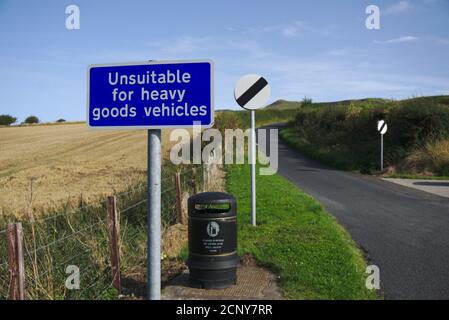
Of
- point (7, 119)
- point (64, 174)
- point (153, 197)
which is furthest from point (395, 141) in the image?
point (7, 119)

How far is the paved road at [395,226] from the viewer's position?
6074 millimetres

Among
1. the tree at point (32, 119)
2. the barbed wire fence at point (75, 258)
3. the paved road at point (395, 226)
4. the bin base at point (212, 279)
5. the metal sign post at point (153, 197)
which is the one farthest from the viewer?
the tree at point (32, 119)

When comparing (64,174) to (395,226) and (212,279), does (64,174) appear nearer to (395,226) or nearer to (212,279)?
(395,226)

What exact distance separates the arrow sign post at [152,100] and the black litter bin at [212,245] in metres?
1.88

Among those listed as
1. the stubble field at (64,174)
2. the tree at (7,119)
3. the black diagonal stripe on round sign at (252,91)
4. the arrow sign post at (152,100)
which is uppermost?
the tree at (7,119)

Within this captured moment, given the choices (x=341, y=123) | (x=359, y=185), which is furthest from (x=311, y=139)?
(x=359, y=185)

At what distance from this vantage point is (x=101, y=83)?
3893 mm

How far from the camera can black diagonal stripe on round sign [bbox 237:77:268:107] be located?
847 centimetres

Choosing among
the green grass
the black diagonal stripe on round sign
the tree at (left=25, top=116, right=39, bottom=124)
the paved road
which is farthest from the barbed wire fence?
the tree at (left=25, top=116, right=39, bottom=124)

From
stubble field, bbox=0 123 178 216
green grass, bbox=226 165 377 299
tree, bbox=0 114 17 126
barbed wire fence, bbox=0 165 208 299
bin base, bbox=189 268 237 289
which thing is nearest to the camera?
barbed wire fence, bbox=0 165 208 299

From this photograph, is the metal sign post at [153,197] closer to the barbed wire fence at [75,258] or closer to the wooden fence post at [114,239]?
the barbed wire fence at [75,258]

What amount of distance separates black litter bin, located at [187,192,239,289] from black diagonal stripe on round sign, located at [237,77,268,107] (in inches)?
117

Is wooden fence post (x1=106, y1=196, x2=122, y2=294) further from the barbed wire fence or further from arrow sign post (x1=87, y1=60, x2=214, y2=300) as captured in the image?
A: arrow sign post (x1=87, y1=60, x2=214, y2=300)

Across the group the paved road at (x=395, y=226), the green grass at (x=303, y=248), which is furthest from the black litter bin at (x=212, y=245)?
the paved road at (x=395, y=226)
